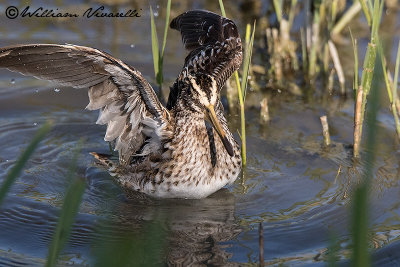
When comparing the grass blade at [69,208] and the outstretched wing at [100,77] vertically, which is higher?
the outstretched wing at [100,77]

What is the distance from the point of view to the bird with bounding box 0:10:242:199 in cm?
486

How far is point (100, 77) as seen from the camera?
4938 millimetres

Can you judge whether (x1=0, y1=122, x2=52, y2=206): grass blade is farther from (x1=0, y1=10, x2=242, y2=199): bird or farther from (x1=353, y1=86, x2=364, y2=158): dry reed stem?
(x1=353, y1=86, x2=364, y2=158): dry reed stem

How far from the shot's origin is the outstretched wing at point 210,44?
5.64 m

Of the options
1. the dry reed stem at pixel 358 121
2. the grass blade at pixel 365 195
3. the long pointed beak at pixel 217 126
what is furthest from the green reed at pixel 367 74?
the grass blade at pixel 365 195

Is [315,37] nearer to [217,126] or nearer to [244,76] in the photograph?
[244,76]

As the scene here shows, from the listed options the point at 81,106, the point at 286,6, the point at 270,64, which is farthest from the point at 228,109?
the point at 286,6

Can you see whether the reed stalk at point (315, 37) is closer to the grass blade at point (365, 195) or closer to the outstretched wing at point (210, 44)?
the outstretched wing at point (210, 44)

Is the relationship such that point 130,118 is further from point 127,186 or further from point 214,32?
point 214,32

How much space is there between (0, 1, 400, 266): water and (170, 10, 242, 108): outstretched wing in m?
0.95

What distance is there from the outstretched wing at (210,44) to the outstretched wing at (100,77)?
1.82ft

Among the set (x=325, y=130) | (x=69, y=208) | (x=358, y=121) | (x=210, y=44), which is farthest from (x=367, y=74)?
(x=69, y=208)

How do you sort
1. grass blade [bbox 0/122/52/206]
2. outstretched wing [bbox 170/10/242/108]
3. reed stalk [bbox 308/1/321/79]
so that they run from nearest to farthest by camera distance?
grass blade [bbox 0/122/52/206], outstretched wing [bbox 170/10/242/108], reed stalk [bbox 308/1/321/79]

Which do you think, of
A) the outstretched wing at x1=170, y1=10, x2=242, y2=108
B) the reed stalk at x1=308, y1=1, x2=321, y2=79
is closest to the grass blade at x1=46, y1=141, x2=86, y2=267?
the outstretched wing at x1=170, y1=10, x2=242, y2=108
